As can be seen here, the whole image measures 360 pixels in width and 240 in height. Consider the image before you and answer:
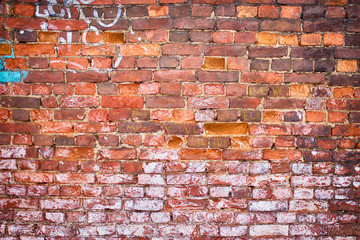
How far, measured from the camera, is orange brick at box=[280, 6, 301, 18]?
118cm

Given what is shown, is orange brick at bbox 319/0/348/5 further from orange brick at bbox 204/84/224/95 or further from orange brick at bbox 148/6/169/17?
orange brick at bbox 148/6/169/17

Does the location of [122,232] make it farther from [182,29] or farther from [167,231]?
[182,29]

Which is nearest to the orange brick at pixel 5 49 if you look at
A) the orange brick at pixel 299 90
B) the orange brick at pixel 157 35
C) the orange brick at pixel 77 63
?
the orange brick at pixel 77 63

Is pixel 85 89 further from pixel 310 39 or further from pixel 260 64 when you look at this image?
pixel 310 39

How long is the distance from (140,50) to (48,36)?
57 cm

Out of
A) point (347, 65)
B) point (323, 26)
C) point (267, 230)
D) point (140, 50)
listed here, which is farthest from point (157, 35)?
point (267, 230)

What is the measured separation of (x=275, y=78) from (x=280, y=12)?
402mm

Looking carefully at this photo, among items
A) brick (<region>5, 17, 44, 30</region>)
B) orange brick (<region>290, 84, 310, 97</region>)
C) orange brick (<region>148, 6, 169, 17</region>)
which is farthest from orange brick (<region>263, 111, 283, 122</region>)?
brick (<region>5, 17, 44, 30</region>)

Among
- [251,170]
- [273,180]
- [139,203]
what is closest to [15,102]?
[139,203]

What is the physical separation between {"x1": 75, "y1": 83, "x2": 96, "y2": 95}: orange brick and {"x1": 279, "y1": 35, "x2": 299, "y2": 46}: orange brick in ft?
3.94

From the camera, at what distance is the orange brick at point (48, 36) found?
1183mm

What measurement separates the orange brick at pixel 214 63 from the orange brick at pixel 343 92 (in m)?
0.73

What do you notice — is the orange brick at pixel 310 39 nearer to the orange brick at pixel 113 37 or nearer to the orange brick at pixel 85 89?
the orange brick at pixel 113 37

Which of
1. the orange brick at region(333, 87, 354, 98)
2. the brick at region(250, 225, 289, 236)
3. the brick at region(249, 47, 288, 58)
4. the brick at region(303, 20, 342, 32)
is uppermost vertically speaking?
the brick at region(303, 20, 342, 32)
